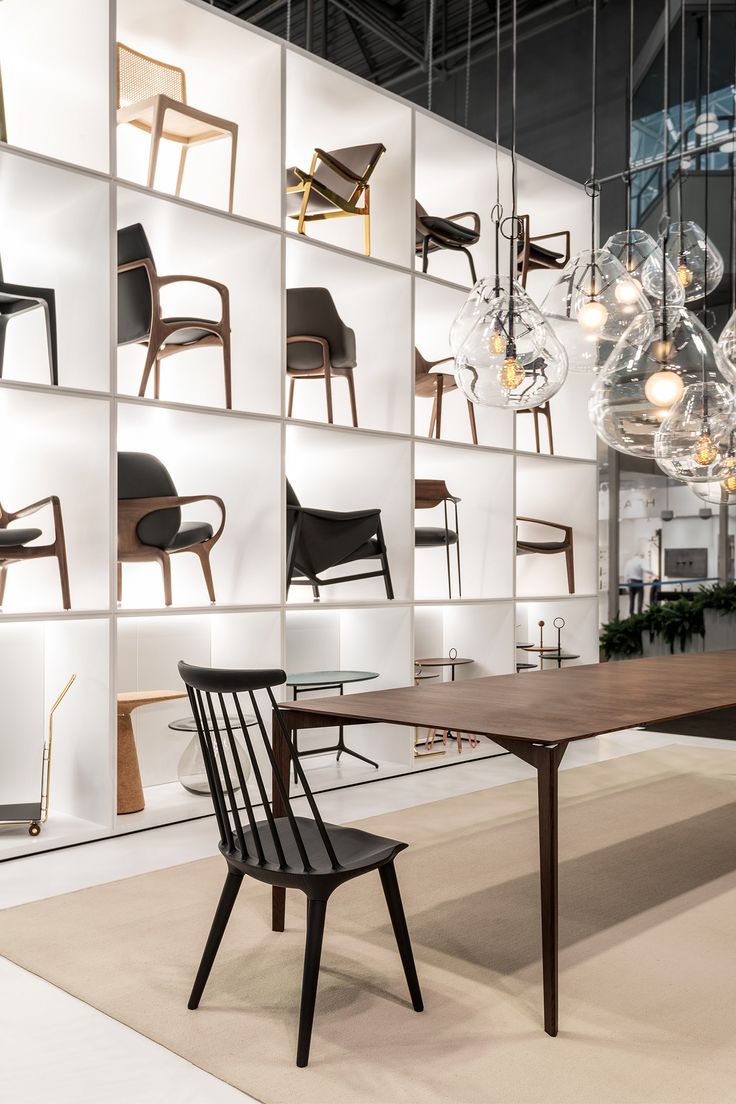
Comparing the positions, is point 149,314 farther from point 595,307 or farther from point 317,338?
point 595,307

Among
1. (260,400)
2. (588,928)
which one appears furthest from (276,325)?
(588,928)

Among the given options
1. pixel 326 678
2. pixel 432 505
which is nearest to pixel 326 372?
pixel 432 505

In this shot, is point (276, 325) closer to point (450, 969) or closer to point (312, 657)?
point (312, 657)

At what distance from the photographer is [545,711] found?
288 cm

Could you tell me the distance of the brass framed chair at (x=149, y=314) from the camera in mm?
4664

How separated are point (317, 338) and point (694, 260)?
2095mm

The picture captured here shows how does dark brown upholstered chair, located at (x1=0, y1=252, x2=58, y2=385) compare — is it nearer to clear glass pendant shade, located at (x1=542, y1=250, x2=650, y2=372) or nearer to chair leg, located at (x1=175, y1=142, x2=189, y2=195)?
chair leg, located at (x1=175, y1=142, x2=189, y2=195)

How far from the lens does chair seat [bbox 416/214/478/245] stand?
231 inches

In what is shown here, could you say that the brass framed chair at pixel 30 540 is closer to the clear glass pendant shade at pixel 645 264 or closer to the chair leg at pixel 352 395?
the chair leg at pixel 352 395

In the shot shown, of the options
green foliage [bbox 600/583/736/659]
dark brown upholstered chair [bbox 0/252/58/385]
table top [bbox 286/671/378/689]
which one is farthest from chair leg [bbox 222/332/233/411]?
green foliage [bbox 600/583/736/659]

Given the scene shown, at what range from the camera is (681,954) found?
9.53 feet

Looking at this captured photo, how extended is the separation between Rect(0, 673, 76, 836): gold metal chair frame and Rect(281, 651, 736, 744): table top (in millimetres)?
1590

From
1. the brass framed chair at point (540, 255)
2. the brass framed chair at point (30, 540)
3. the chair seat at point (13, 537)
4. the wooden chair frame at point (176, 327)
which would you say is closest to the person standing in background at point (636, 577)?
the brass framed chair at point (540, 255)

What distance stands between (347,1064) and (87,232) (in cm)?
346
